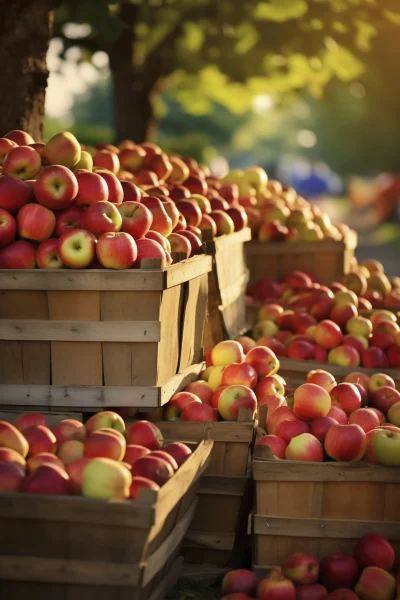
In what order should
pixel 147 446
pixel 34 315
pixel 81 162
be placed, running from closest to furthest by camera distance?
pixel 147 446, pixel 34 315, pixel 81 162

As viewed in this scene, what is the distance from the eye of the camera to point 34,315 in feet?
13.3

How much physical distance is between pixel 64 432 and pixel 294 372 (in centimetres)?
225

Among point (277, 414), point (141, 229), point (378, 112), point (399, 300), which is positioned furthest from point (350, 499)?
point (378, 112)

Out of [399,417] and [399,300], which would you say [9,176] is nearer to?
[399,417]

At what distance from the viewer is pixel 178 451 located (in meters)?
3.60

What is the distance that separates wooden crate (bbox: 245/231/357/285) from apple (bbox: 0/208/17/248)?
3369 mm

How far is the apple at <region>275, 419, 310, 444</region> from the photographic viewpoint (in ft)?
13.6

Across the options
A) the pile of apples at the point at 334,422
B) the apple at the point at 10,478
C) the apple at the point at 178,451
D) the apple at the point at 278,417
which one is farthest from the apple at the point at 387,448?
the apple at the point at 10,478

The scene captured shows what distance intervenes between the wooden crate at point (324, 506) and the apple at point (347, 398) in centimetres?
71

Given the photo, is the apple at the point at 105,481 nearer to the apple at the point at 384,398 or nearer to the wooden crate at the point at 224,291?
the apple at the point at 384,398

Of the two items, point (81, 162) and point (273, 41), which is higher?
point (273, 41)

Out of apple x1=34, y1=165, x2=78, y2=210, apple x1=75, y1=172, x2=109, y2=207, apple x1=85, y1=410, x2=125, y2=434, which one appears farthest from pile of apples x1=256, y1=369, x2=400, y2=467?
apple x1=34, y1=165, x2=78, y2=210

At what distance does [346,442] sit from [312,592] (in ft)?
2.06

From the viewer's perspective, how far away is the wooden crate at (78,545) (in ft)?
9.97
